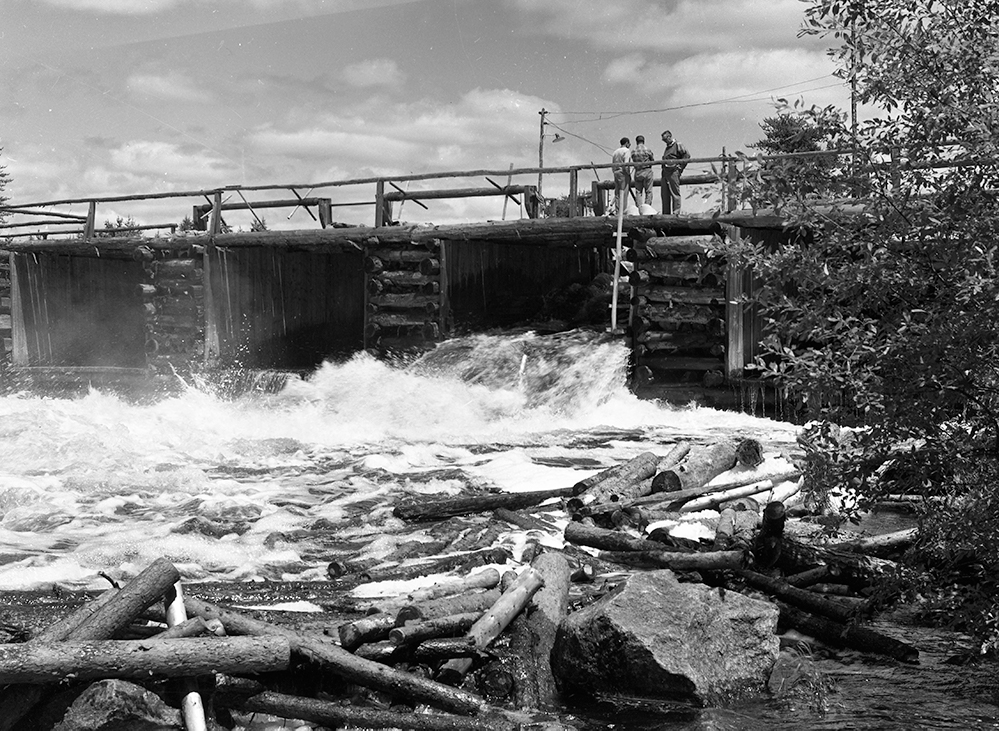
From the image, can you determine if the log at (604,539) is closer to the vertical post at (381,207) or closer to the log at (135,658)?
the log at (135,658)

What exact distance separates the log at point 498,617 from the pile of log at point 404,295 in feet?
48.2

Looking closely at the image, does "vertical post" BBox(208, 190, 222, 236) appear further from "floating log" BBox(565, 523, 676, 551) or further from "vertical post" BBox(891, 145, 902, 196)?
"vertical post" BBox(891, 145, 902, 196)

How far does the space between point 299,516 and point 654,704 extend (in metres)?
5.65

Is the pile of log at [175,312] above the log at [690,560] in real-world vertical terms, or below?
above

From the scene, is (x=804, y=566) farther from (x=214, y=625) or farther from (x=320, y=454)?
(x=320, y=454)

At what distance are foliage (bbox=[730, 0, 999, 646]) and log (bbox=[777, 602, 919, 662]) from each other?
334 millimetres

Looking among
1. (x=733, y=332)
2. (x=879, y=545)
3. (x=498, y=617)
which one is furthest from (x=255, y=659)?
(x=733, y=332)

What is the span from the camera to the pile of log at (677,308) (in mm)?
17719

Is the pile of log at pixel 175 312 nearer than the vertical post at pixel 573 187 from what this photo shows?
No

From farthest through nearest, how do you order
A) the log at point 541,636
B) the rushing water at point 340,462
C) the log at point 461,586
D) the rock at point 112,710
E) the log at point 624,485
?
the log at point 624,485 < the log at point 461,586 < the rushing water at point 340,462 < the log at point 541,636 < the rock at point 112,710

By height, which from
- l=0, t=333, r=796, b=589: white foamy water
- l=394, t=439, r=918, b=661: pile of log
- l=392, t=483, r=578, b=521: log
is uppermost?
l=394, t=439, r=918, b=661: pile of log

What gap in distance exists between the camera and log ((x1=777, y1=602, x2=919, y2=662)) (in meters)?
5.90

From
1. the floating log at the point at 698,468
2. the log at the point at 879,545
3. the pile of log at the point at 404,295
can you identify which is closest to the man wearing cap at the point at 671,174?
the pile of log at the point at 404,295

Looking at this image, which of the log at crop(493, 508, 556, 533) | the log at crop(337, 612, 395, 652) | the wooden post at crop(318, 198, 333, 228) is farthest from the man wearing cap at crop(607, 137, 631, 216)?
the log at crop(337, 612, 395, 652)
